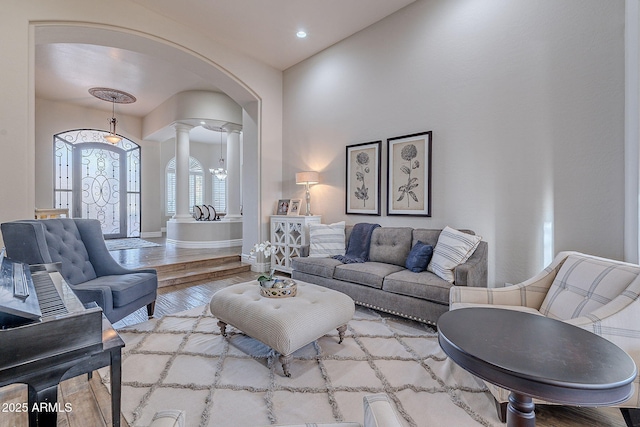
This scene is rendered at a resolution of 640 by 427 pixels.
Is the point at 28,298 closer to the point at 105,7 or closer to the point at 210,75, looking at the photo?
the point at 105,7

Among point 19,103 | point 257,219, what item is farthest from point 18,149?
point 257,219

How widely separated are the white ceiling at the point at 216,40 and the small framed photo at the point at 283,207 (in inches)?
89.0

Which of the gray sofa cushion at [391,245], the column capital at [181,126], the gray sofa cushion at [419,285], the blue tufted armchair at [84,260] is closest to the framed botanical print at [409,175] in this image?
the gray sofa cushion at [391,245]

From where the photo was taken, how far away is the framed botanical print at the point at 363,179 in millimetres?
4023

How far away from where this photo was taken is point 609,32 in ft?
8.00

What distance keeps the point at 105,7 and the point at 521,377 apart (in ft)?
16.0

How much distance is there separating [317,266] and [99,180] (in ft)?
25.0

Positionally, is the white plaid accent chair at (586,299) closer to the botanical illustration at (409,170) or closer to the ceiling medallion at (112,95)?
the botanical illustration at (409,170)

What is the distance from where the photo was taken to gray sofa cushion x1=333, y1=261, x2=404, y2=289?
305 cm

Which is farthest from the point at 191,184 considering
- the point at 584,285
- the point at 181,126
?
the point at 584,285

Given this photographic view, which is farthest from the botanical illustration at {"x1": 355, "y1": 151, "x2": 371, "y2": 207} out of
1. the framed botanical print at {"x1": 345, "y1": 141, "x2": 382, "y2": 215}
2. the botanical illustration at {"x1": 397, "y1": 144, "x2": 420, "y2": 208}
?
the botanical illustration at {"x1": 397, "y1": 144, "x2": 420, "y2": 208}

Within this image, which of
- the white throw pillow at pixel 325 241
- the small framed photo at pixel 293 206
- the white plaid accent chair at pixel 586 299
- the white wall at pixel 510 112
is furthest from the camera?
the small framed photo at pixel 293 206

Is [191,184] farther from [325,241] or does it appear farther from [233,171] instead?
[325,241]

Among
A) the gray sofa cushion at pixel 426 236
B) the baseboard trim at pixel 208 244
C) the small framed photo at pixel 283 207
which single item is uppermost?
the small framed photo at pixel 283 207
